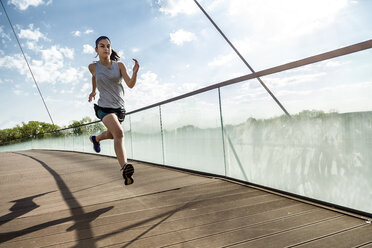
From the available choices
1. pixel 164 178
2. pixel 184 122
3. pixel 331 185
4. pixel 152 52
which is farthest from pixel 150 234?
pixel 152 52

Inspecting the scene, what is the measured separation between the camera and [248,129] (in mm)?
2889

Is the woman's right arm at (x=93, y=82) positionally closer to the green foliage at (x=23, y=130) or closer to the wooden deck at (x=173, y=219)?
the wooden deck at (x=173, y=219)

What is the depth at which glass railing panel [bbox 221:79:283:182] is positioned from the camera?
267cm

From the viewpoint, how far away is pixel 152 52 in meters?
22.4

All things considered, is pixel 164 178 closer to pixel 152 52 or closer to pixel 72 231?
pixel 72 231

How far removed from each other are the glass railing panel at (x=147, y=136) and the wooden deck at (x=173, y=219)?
6.44ft

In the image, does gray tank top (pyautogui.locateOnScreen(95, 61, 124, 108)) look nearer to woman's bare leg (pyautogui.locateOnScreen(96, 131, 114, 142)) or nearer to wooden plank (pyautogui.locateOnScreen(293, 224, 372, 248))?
woman's bare leg (pyautogui.locateOnScreen(96, 131, 114, 142))

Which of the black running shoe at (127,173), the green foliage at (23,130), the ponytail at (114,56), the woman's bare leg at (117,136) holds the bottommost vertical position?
the black running shoe at (127,173)

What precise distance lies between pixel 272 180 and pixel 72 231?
1.68 meters

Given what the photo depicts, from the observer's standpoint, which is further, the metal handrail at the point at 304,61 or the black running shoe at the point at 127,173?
the black running shoe at the point at 127,173

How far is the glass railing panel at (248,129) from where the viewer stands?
2668 mm

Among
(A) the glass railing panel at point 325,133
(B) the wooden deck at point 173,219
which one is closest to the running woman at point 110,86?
(B) the wooden deck at point 173,219

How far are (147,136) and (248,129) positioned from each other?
2.82 metres

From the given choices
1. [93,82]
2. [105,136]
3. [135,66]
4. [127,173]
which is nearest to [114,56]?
[93,82]
